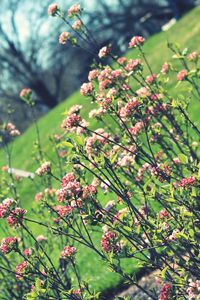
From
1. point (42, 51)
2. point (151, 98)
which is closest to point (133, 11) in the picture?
point (42, 51)

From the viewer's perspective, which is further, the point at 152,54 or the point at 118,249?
the point at 152,54

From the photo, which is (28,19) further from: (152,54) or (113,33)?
(152,54)

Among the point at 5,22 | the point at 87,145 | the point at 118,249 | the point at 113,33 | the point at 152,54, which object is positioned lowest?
the point at 118,249

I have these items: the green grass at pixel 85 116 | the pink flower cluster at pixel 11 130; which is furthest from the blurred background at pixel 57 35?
the pink flower cluster at pixel 11 130

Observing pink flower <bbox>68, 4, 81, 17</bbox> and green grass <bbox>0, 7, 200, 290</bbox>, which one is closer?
pink flower <bbox>68, 4, 81, 17</bbox>

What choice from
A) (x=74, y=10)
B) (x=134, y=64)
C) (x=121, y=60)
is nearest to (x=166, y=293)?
(x=134, y=64)

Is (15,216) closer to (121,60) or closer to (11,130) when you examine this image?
(121,60)

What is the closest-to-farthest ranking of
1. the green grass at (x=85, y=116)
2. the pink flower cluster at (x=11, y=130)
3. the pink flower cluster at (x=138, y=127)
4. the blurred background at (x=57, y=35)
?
the pink flower cluster at (x=138, y=127) → the pink flower cluster at (x=11, y=130) → the green grass at (x=85, y=116) → the blurred background at (x=57, y=35)

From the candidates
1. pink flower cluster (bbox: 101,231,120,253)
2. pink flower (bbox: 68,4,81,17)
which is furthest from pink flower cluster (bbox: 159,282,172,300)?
pink flower (bbox: 68,4,81,17)

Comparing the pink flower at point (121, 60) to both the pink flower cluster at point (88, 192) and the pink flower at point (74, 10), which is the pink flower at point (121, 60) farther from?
the pink flower cluster at point (88, 192)

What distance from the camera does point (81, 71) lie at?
38.2 m

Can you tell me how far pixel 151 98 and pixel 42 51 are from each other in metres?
33.3

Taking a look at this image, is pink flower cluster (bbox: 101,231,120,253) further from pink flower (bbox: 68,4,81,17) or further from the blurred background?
the blurred background

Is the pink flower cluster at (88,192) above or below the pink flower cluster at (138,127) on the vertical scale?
below
